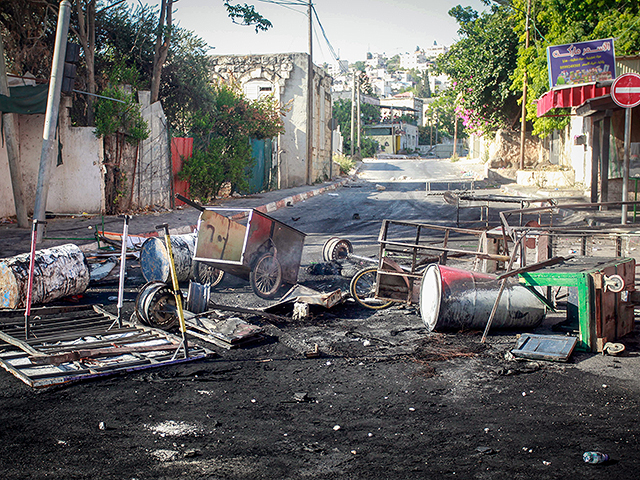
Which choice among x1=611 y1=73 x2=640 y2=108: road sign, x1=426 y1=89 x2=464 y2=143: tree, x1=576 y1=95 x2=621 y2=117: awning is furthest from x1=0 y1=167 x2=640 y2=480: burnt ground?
x1=426 y1=89 x2=464 y2=143: tree

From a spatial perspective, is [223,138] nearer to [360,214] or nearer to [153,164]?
[153,164]

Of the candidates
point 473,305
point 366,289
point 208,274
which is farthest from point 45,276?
point 473,305

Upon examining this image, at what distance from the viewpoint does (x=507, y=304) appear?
5.70 metres

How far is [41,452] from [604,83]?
13523 millimetres

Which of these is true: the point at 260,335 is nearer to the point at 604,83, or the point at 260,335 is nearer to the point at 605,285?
the point at 605,285

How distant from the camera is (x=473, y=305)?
224 inches

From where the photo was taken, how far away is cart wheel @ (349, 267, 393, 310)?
270 inches

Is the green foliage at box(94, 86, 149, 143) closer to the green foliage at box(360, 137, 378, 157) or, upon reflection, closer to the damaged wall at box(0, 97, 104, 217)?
the damaged wall at box(0, 97, 104, 217)

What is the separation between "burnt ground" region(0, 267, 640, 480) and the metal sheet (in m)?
0.09

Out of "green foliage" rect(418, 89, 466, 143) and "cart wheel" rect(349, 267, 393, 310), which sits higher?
"green foliage" rect(418, 89, 466, 143)

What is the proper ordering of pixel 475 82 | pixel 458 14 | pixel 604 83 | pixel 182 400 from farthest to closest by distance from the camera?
pixel 458 14 → pixel 475 82 → pixel 604 83 → pixel 182 400

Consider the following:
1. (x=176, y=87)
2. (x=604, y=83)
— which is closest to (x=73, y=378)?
(x=604, y=83)

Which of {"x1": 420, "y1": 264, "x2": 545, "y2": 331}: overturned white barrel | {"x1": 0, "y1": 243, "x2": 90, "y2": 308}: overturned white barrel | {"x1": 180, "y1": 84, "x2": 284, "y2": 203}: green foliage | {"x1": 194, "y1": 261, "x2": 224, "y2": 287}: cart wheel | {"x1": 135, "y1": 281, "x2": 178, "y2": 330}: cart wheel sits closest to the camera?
{"x1": 420, "y1": 264, "x2": 545, "y2": 331}: overturned white barrel

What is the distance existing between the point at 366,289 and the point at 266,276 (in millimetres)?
1314
